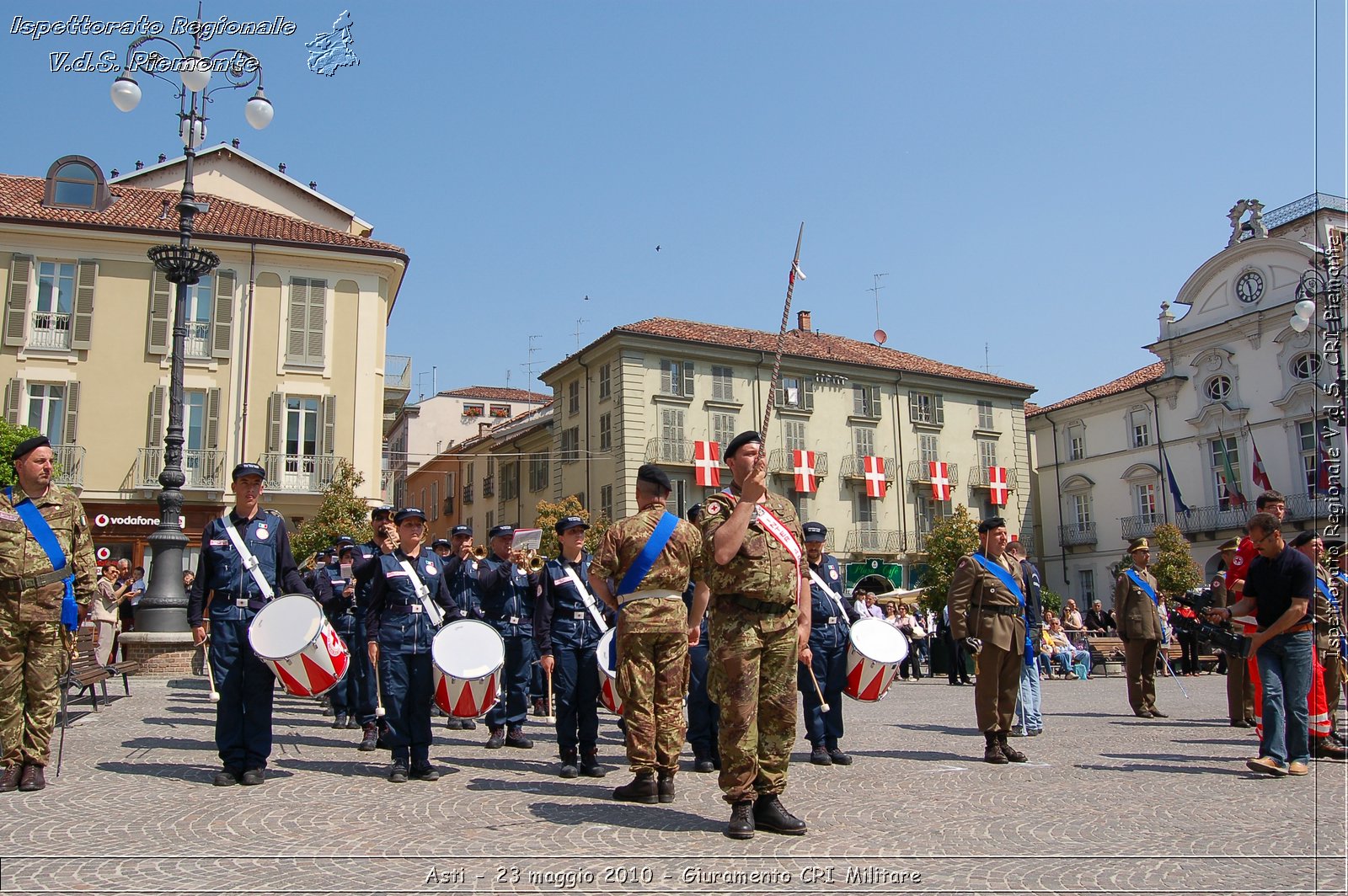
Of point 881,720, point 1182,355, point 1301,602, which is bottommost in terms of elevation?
point 881,720

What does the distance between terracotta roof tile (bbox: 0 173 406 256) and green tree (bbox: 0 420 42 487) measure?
7.30m

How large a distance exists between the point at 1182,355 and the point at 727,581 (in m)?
51.8

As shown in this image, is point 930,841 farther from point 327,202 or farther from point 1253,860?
point 327,202

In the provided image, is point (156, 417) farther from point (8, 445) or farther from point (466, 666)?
point (466, 666)

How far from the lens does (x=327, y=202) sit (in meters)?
40.9

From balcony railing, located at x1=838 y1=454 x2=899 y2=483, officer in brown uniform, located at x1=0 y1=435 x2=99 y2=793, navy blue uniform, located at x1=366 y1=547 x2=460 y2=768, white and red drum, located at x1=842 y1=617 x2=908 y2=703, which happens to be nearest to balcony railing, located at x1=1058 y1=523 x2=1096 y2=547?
balcony railing, located at x1=838 y1=454 x2=899 y2=483

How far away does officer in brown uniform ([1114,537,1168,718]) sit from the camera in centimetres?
1268

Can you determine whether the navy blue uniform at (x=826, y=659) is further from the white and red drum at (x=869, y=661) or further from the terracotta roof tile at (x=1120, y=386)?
the terracotta roof tile at (x=1120, y=386)

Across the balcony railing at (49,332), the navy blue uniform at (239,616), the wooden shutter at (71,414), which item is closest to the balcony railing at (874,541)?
the wooden shutter at (71,414)

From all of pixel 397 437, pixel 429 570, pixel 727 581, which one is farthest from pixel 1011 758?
pixel 397 437

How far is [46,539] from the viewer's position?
6.89 metres

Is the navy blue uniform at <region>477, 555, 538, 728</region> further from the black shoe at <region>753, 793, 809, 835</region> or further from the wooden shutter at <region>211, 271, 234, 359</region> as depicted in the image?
the wooden shutter at <region>211, 271, 234, 359</region>

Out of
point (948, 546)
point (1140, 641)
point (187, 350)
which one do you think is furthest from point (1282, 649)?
point (948, 546)

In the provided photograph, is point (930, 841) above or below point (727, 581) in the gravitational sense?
below
